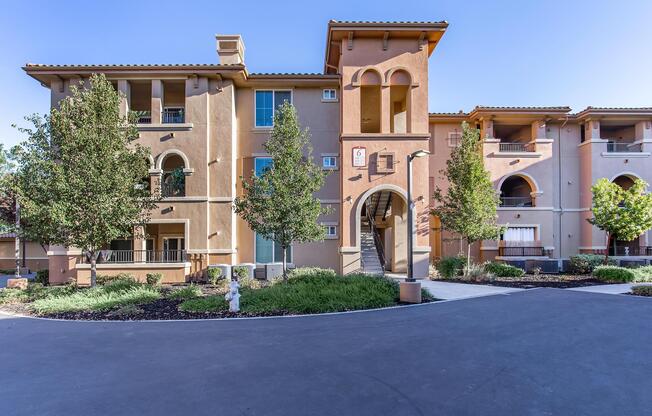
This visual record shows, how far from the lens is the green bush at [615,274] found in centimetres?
1603

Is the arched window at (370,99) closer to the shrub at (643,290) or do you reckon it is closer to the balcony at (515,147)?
the balcony at (515,147)

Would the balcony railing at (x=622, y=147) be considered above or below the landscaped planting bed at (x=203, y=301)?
above

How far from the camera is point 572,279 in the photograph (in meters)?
17.0

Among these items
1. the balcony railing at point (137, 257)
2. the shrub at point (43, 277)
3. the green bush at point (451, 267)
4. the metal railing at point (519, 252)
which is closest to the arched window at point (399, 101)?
the green bush at point (451, 267)

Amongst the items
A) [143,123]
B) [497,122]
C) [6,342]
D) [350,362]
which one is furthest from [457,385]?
[497,122]

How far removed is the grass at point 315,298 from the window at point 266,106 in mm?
10332

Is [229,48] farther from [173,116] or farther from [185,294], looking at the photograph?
[185,294]

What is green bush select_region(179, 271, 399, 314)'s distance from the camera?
10266 mm

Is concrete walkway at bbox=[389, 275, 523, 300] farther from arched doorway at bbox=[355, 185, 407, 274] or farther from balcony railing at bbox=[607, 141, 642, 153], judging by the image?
balcony railing at bbox=[607, 141, 642, 153]

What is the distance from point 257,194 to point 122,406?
960 cm

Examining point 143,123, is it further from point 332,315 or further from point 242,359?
point 242,359

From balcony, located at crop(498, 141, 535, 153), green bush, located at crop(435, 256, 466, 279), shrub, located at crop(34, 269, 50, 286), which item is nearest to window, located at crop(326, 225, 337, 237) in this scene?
green bush, located at crop(435, 256, 466, 279)

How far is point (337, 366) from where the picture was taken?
19.1ft

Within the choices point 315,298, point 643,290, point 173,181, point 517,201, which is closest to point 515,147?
point 517,201
